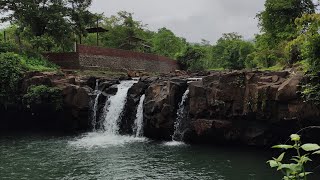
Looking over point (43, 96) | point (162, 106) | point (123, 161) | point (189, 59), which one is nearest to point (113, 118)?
point (162, 106)

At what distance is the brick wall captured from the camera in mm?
33656

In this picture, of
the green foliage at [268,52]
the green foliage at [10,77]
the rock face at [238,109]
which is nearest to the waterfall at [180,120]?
the rock face at [238,109]

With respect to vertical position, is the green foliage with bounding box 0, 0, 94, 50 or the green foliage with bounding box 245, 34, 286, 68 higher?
the green foliage with bounding box 0, 0, 94, 50

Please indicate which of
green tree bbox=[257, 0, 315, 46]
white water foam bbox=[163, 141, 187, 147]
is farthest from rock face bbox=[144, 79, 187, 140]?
green tree bbox=[257, 0, 315, 46]

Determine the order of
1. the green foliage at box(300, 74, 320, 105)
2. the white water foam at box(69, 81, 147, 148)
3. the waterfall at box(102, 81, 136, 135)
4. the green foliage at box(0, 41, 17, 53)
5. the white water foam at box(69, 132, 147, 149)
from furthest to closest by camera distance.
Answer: the green foliage at box(0, 41, 17, 53) < the waterfall at box(102, 81, 136, 135) < the white water foam at box(69, 81, 147, 148) < the white water foam at box(69, 132, 147, 149) < the green foliage at box(300, 74, 320, 105)

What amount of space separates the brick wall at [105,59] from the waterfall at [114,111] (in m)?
9.56

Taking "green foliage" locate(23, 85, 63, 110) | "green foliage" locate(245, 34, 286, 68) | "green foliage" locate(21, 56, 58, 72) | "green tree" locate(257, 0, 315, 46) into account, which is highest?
"green tree" locate(257, 0, 315, 46)

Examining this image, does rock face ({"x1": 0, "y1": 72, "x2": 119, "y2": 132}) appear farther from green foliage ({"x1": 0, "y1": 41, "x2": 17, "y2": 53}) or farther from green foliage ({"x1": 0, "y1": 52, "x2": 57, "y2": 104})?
green foliage ({"x1": 0, "y1": 41, "x2": 17, "y2": 53})

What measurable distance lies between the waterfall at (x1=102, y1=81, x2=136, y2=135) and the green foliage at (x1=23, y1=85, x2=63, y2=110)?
135 inches

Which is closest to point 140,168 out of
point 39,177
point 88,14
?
point 39,177

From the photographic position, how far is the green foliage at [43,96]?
24953 millimetres

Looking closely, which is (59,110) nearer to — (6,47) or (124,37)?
(6,47)

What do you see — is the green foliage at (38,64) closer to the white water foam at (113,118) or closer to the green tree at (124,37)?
the white water foam at (113,118)

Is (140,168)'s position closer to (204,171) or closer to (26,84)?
(204,171)
